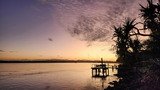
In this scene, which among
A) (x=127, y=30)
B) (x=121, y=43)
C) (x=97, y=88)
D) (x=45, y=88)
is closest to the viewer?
(x=127, y=30)

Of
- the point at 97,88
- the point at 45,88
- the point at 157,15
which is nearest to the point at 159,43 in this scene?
the point at 157,15

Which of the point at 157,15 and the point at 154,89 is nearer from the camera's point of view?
the point at 154,89

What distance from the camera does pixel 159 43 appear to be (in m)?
20.9

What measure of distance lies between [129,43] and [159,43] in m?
17.1

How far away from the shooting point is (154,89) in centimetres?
1681

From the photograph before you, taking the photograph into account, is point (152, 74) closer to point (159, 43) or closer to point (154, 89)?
point (154, 89)

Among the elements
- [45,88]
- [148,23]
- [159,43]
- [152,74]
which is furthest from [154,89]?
[45,88]

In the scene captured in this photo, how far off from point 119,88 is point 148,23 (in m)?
10.7

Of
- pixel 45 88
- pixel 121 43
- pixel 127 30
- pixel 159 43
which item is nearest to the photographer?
pixel 159 43

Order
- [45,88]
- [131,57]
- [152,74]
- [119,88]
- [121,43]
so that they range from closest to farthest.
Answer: [152,74] → [119,88] → [131,57] → [121,43] → [45,88]

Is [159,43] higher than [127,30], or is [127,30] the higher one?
[127,30]

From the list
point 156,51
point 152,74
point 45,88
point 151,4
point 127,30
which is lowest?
point 45,88

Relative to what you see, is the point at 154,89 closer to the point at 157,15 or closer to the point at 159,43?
the point at 159,43

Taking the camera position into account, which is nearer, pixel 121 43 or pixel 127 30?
pixel 127 30
